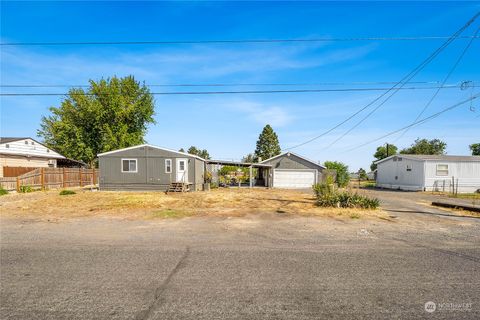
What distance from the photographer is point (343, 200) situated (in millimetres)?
13562

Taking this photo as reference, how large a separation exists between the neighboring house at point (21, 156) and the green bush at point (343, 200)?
28.4m

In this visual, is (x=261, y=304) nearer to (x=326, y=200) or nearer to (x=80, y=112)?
(x=326, y=200)

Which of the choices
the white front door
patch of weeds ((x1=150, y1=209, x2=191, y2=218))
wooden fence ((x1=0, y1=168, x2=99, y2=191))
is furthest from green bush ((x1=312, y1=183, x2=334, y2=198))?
wooden fence ((x1=0, y1=168, x2=99, y2=191))

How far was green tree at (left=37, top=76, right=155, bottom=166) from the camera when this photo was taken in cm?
3775

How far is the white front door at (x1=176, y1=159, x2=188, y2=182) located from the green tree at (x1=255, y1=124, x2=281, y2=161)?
46.2 m

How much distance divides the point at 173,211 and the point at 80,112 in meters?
34.1

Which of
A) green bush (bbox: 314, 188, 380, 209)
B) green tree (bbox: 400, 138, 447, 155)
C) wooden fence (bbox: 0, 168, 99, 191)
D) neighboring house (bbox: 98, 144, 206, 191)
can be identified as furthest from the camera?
green tree (bbox: 400, 138, 447, 155)

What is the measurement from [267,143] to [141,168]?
49394 millimetres

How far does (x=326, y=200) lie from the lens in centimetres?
1401

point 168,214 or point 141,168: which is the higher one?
point 141,168

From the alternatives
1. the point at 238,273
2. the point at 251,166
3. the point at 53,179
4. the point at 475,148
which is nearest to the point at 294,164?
the point at 251,166

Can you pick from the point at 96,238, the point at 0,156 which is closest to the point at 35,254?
the point at 96,238

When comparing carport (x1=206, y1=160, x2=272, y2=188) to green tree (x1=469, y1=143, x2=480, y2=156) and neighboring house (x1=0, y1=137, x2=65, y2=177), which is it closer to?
neighboring house (x1=0, y1=137, x2=65, y2=177)

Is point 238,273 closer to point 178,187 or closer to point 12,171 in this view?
point 178,187
